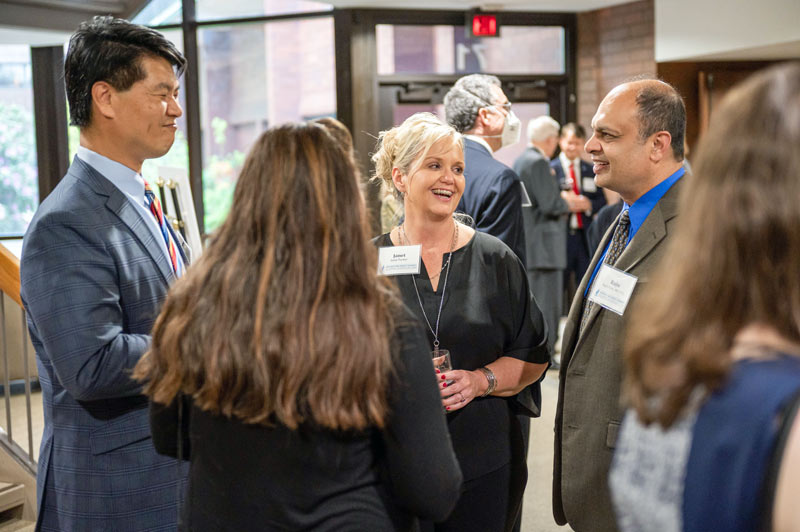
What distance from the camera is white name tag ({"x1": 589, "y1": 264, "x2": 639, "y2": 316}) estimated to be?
1.76 m

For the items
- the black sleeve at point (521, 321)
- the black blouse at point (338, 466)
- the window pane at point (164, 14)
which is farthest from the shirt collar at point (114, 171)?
the window pane at point (164, 14)

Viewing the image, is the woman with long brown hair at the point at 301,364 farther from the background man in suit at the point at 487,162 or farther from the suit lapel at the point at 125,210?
the background man in suit at the point at 487,162

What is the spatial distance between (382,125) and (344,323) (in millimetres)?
6042

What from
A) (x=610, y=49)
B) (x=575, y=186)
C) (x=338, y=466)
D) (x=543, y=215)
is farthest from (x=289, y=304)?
(x=610, y=49)

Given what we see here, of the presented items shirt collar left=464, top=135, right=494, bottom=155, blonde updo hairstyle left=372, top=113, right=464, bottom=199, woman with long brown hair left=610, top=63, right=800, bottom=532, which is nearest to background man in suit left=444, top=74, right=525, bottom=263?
shirt collar left=464, top=135, right=494, bottom=155

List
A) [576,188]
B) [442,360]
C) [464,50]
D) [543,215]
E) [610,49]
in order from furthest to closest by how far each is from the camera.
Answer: [610,49], [464,50], [576,188], [543,215], [442,360]

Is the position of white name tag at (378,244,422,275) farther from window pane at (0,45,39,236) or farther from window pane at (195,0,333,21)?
window pane at (195,0,333,21)

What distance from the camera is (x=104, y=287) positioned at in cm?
155

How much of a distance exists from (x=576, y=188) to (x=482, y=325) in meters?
4.83

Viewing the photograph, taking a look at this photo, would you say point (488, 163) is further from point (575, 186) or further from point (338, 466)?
point (575, 186)

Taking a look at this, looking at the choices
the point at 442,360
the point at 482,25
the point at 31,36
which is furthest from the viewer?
the point at 482,25

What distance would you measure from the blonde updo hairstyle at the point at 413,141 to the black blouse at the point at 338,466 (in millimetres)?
995

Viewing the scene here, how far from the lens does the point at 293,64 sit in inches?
286

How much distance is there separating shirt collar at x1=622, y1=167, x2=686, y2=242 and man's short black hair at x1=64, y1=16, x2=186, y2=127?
1.18 m
